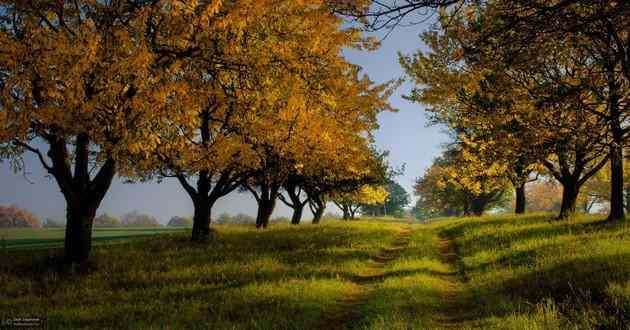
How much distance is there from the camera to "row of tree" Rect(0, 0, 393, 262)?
33.0 feet

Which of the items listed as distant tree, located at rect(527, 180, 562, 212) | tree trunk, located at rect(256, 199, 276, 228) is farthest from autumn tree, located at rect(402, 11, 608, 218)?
Answer: distant tree, located at rect(527, 180, 562, 212)

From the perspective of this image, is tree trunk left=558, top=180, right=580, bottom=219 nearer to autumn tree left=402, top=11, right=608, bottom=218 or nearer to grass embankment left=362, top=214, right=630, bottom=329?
autumn tree left=402, top=11, right=608, bottom=218

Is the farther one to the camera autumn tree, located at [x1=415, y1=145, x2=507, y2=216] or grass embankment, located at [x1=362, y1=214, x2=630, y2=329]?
autumn tree, located at [x1=415, y1=145, x2=507, y2=216]

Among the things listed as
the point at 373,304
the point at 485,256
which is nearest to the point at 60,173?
the point at 373,304

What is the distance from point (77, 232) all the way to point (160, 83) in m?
6.32

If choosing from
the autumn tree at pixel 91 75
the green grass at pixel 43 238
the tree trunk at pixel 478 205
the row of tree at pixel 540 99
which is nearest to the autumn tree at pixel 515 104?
the row of tree at pixel 540 99

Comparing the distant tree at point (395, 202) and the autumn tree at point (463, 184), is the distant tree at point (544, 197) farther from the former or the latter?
the autumn tree at point (463, 184)

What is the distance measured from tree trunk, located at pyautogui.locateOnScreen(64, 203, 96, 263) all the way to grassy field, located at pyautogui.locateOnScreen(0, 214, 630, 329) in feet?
2.37

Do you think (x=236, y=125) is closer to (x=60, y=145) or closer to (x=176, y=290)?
(x=60, y=145)

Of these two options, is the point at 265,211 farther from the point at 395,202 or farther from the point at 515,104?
the point at 395,202

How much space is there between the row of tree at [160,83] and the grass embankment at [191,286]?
2.10 metres

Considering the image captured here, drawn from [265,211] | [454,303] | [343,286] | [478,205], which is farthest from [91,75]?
[478,205]

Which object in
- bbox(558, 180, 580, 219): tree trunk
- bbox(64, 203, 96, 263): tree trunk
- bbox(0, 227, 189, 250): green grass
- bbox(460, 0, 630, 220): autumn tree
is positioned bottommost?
bbox(0, 227, 189, 250): green grass

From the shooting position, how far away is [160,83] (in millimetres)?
10570
